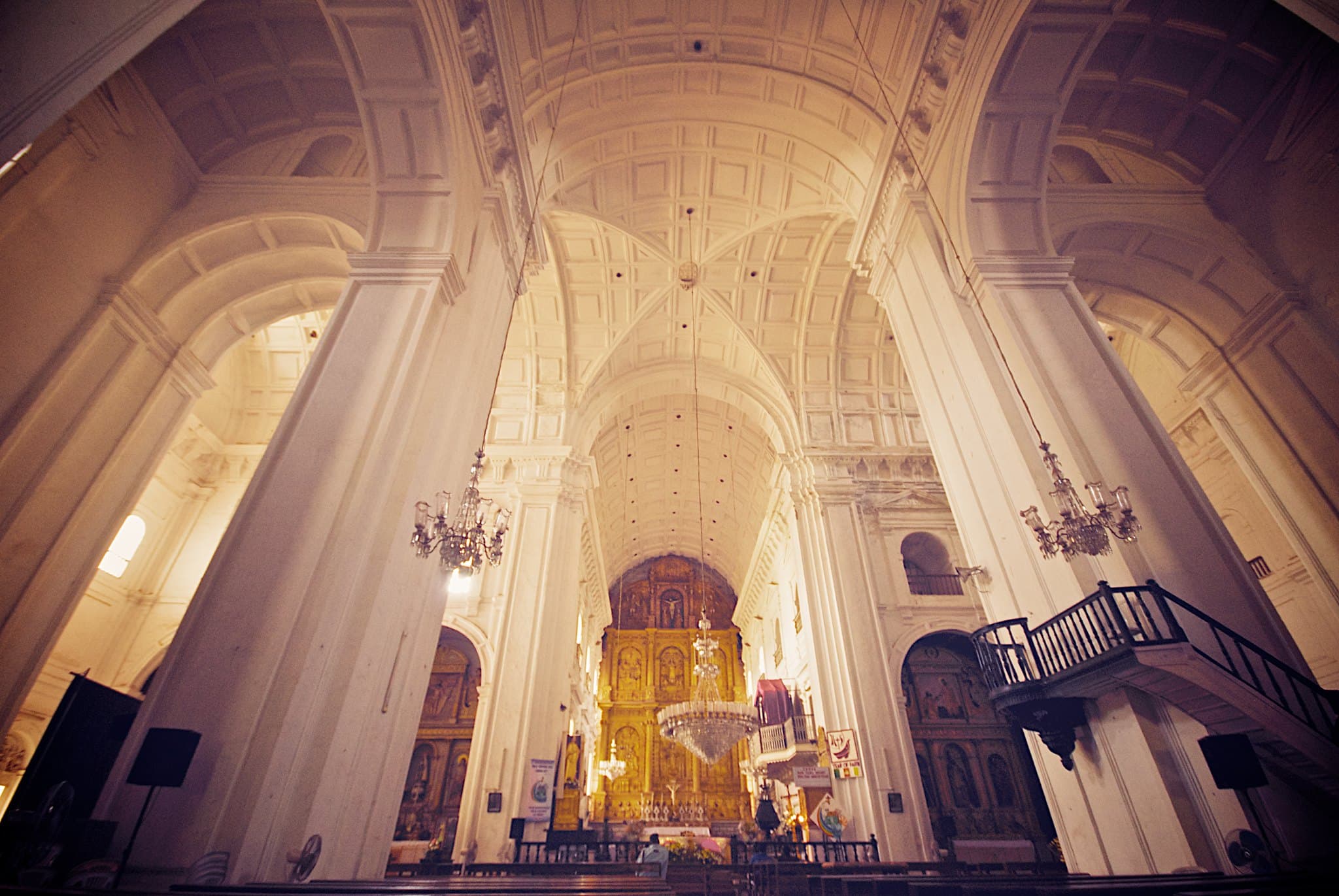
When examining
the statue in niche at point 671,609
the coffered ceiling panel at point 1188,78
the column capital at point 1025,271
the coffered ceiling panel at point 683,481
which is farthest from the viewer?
the statue in niche at point 671,609

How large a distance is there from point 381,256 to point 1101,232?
945cm

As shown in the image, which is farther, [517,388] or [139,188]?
[517,388]

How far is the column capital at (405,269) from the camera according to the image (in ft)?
19.5

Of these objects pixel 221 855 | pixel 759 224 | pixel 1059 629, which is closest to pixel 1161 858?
pixel 1059 629

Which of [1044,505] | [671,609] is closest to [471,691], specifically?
[1044,505]

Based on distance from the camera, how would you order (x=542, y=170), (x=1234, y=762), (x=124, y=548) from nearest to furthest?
(x=1234, y=762)
(x=542, y=170)
(x=124, y=548)

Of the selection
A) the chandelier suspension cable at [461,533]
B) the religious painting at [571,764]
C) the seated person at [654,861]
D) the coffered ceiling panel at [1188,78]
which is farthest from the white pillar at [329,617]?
the religious painting at [571,764]

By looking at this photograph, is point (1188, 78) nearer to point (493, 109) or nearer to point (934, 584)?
point (493, 109)

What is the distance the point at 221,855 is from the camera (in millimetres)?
3268

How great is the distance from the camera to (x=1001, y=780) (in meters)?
11.5

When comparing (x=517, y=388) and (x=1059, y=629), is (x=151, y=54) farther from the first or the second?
(x=1059, y=629)

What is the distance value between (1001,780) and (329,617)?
511 inches

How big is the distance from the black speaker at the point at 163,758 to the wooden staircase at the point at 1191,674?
6.14m

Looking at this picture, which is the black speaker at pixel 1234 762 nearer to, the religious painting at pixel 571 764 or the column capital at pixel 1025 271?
the column capital at pixel 1025 271
